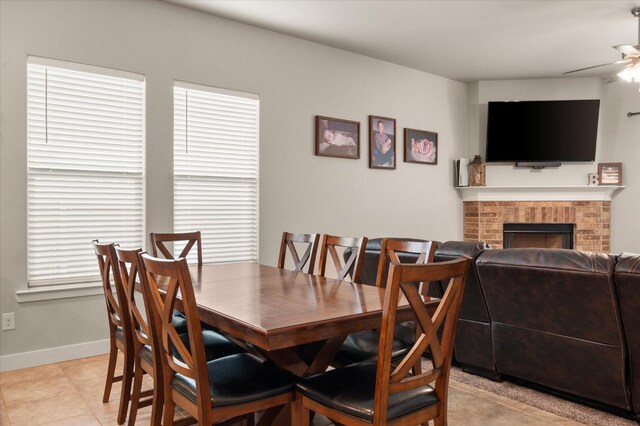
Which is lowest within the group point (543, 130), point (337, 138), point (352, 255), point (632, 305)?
point (632, 305)

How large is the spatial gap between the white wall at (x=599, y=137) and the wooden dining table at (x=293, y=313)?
16.0 ft

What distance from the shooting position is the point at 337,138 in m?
A: 5.27

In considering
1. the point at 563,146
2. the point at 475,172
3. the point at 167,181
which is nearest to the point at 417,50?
the point at 475,172

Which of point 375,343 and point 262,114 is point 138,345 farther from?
point 262,114

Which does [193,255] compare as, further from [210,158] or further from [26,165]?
[26,165]

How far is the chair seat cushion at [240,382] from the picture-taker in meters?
1.73

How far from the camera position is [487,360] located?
117 inches

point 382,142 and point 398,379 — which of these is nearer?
point 398,379

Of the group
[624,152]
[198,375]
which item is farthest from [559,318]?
[624,152]

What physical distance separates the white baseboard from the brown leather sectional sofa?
2.67 metres

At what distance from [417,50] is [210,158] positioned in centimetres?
269

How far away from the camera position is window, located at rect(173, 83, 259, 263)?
13.8ft

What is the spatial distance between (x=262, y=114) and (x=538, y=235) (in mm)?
4297

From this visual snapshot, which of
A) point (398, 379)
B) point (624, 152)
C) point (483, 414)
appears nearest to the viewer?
point (398, 379)
